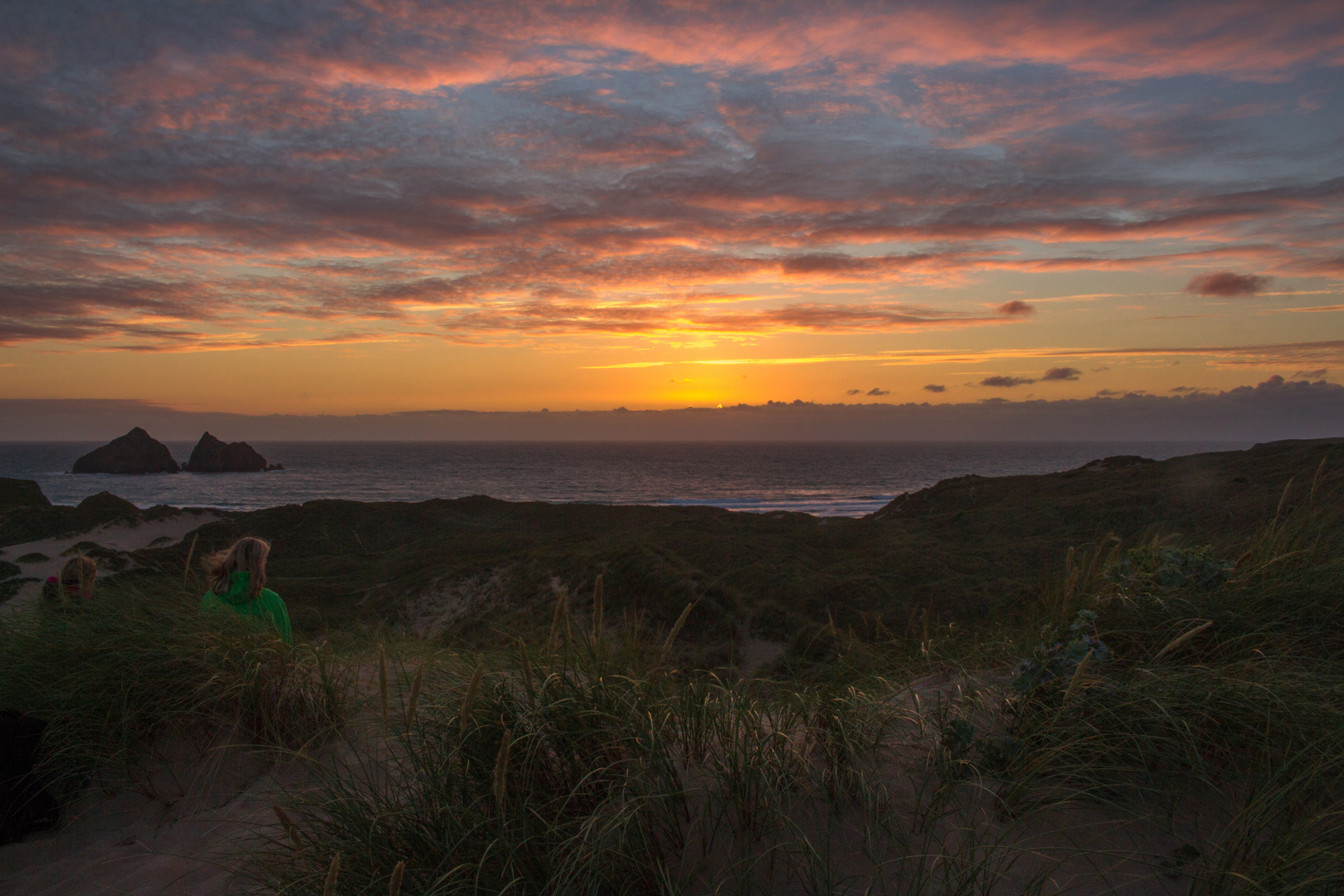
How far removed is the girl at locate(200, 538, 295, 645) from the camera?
17.5 feet

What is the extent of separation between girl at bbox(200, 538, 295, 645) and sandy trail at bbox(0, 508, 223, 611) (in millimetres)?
23335

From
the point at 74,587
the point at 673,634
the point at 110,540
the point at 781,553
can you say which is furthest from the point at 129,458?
the point at 673,634

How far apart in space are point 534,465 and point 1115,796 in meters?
124

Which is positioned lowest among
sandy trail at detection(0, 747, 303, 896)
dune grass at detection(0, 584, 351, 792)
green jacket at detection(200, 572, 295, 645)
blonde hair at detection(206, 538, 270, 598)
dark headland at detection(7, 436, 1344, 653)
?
dark headland at detection(7, 436, 1344, 653)

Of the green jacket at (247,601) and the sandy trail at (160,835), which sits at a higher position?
the green jacket at (247,601)

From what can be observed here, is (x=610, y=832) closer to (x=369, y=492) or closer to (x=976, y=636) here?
(x=976, y=636)

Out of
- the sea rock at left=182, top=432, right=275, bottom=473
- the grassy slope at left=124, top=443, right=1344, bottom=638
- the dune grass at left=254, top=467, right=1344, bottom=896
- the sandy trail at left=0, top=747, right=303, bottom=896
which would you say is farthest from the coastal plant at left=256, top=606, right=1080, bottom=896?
the sea rock at left=182, top=432, right=275, bottom=473

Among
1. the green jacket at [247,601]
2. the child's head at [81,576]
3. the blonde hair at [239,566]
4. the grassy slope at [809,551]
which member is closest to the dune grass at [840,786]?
the green jacket at [247,601]

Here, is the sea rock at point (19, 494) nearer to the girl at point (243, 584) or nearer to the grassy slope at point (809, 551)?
the grassy slope at point (809, 551)

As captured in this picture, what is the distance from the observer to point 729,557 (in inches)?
810

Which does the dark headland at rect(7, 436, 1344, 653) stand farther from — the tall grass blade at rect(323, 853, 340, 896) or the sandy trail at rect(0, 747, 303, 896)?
the tall grass blade at rect(323, 853, 340, 896)

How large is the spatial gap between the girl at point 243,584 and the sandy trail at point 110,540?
23.3 meters

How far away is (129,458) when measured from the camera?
107 meters

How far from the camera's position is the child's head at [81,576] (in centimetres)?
550
